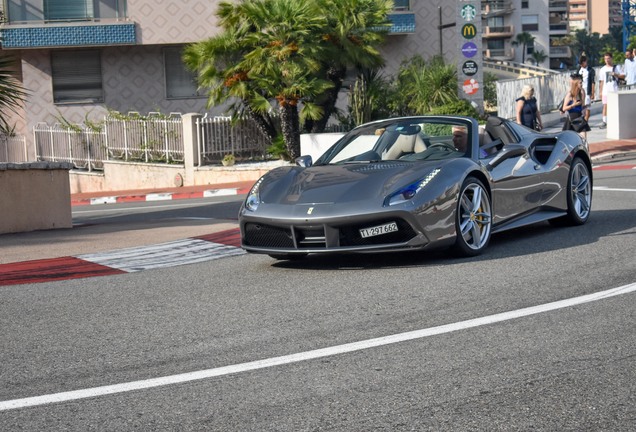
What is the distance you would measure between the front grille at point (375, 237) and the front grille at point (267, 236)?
1.52 ft

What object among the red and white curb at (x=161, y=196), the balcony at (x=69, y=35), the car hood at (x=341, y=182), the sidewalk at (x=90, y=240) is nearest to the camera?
the car hood at (x=341, y=182)

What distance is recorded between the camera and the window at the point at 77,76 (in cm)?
3297

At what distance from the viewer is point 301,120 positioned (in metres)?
25.7

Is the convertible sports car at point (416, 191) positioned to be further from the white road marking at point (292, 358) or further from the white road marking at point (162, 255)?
the white road marking at point (292, 358)

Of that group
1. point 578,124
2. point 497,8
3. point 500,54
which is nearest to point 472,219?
point 578,124

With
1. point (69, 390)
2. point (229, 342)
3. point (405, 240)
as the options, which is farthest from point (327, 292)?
point (69, 390)

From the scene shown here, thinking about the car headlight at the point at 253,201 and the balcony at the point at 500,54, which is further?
the balcony at the point at 500,54

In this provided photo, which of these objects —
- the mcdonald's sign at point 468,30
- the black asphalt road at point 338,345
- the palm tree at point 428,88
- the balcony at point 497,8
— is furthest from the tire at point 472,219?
the balcony at point 497,8

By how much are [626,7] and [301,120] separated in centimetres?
7317

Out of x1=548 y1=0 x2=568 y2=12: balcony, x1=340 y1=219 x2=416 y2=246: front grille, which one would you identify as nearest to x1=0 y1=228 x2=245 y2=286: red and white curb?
x1=340 y1=219 x2=416 y2=246: front grille

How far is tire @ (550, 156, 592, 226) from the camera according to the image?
35.6 feet

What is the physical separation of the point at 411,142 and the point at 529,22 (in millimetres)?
127130

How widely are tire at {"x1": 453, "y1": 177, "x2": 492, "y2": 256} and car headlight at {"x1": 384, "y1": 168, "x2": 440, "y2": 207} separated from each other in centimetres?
39

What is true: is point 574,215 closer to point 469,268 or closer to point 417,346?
point 469,268
